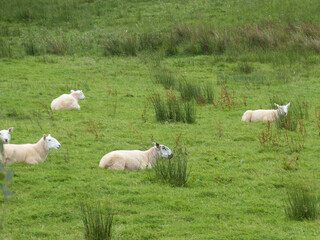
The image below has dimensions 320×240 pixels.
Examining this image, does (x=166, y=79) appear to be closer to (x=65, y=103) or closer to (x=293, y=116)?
(x=65, y=103)

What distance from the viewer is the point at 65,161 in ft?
25.3

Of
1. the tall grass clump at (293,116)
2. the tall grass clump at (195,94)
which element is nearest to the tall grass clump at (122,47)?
the tall grass clump at (195,94)

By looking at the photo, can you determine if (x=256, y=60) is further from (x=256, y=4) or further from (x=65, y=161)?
(x=65, y=161)

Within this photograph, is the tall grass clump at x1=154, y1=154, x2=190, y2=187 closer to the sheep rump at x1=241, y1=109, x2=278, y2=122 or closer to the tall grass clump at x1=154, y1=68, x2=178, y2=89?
the sheep rump at x1=241, y1=109, x2=278, y2=122

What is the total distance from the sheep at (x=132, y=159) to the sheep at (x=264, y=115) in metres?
3.62

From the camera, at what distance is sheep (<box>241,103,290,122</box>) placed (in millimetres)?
10320

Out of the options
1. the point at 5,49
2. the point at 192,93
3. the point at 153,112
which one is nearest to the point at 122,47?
the point at 5,49

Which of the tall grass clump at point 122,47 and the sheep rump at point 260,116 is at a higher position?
the sheep rump at point 260,116

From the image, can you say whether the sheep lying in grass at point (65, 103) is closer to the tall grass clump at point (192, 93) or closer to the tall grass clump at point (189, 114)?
the tall grass clump at point (189, 114)

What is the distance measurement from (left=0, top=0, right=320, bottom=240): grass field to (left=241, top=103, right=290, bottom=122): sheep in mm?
250

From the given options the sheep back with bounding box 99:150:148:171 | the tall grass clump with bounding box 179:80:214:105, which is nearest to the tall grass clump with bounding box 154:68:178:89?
the tall grass clump with bounding box 179:80:214:105

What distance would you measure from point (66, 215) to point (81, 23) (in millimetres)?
19477

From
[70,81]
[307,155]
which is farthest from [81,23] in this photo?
[307,155]

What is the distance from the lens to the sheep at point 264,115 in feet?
33.9
